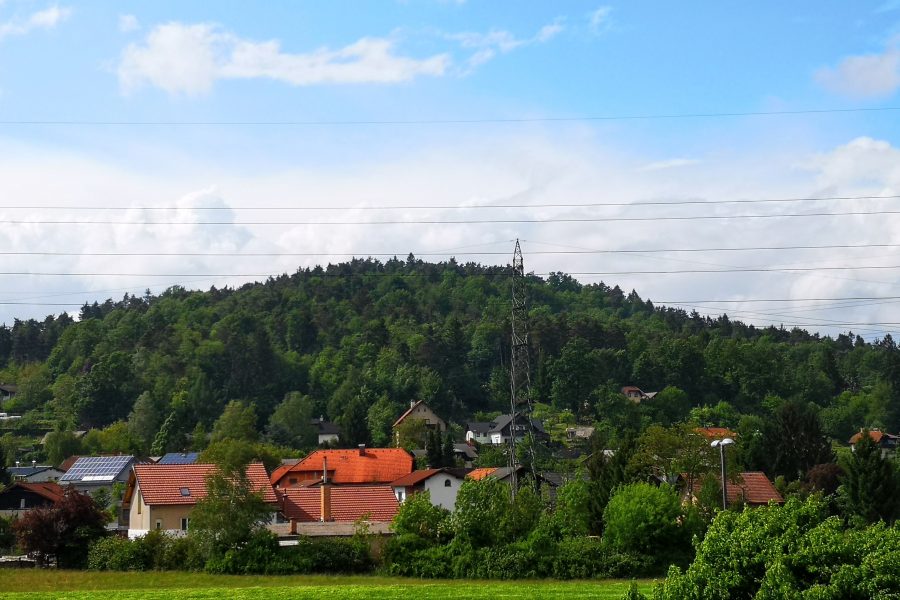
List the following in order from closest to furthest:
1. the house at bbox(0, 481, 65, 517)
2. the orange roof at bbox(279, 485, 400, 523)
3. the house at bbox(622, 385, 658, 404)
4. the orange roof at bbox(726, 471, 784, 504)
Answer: the orange roof at bbox(279, 485, 400, 523)
the orange roof at bbox(726, 471, 784, 504)
the house at bbox(0, 481, 65, 517)
the house at bbox(622, 385, 658, 404)

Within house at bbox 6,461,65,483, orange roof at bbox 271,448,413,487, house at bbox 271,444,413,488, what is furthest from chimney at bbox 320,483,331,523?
house at bbox 6,461,65,483

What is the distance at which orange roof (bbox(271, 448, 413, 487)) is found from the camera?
81250 mm

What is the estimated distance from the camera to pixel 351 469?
82.2 metres

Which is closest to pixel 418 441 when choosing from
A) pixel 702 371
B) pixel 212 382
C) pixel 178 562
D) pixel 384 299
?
pixel 212 382

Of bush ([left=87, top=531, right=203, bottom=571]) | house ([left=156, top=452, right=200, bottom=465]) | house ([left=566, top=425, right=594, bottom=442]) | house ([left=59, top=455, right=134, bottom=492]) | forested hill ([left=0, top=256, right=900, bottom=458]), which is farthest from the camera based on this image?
forested hill ([left=0, top=256, right=900, bottom=458])

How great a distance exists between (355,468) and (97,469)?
2329 centimetres

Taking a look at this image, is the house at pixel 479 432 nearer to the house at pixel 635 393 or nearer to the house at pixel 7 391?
the house at pixel 635 393

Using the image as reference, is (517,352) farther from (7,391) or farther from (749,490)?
(7,391)

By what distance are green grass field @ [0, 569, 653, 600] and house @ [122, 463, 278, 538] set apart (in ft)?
28.7

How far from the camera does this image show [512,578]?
4122cm

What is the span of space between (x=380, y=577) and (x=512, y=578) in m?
5.26

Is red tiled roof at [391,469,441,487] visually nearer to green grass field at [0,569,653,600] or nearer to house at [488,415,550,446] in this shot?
green grass field at [0,569,653,600]

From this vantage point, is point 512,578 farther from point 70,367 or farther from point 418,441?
point 70,367

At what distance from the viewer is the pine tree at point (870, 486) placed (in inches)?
2169
